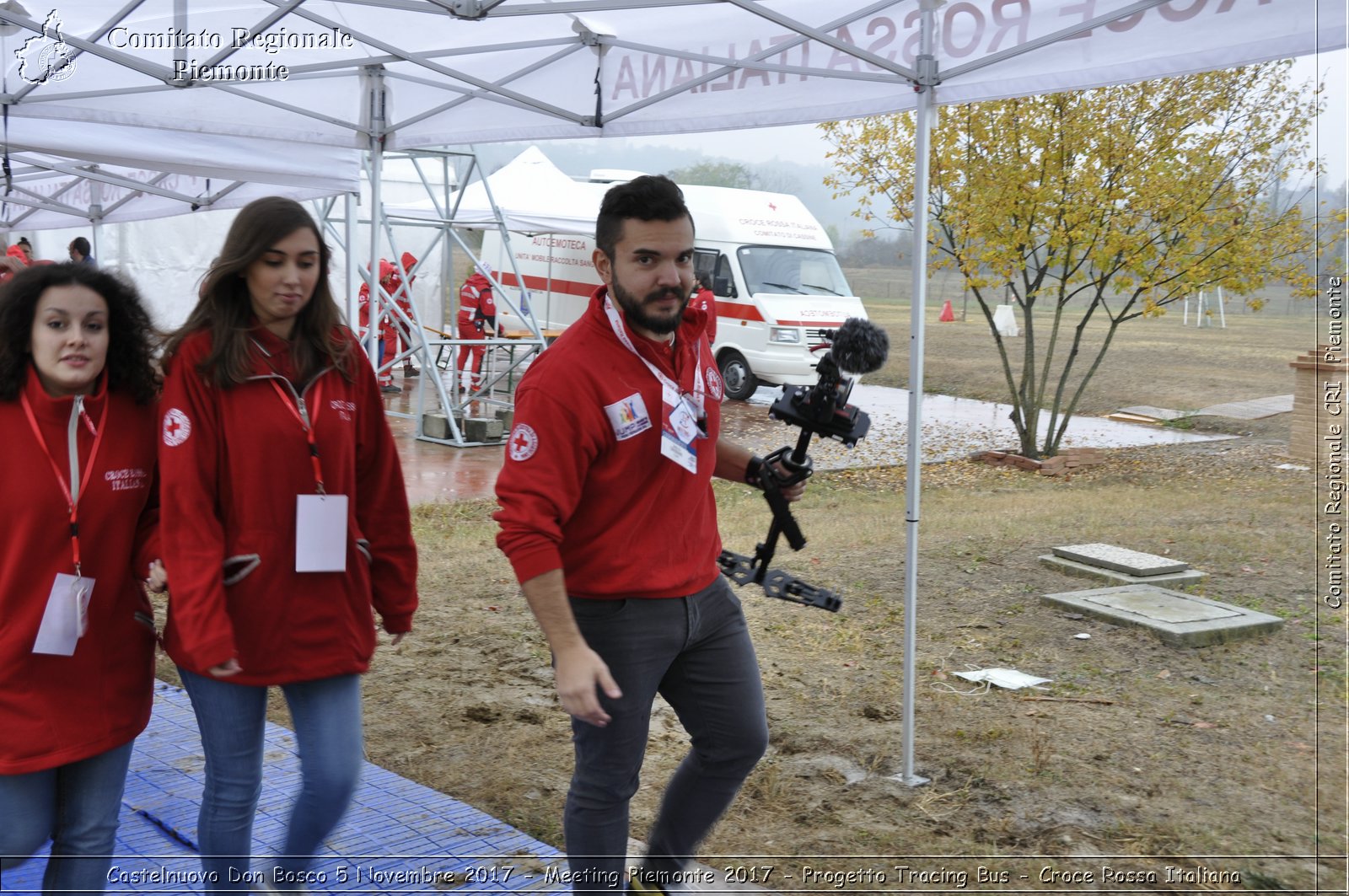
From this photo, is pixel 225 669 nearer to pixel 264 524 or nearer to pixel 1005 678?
pixel 264 524

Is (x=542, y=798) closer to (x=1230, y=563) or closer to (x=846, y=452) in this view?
(x=1230, y=563)

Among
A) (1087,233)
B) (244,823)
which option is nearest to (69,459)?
(244,823)

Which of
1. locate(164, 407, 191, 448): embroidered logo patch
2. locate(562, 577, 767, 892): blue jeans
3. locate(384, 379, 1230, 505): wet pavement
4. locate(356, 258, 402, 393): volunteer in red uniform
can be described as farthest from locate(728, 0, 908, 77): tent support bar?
locate(356, 258, 402, 393): volunteer in red uniform

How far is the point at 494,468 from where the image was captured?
12.2 m

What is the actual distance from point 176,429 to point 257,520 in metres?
0.28

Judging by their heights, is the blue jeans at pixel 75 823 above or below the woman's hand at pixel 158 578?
below

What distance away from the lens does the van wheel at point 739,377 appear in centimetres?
1810

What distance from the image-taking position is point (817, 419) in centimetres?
309

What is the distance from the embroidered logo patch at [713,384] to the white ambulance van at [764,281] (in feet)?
46.5

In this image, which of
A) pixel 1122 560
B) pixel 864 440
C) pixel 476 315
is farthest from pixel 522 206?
pixel 1122 560

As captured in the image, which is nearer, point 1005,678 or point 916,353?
point 916,353

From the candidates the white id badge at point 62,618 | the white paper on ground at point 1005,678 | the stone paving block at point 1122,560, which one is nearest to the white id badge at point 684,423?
the white id badge at point 62,618

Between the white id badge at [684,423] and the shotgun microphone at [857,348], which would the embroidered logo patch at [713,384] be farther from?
the shotgun microphone at [857,348]

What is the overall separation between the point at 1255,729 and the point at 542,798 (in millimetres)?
3011
